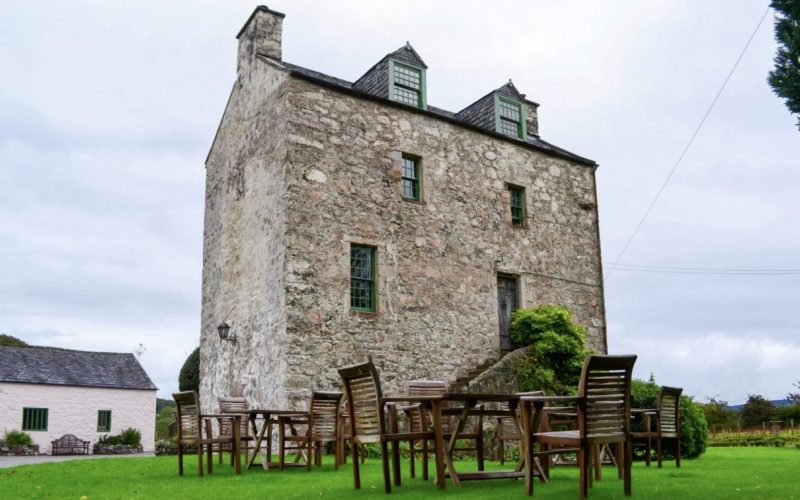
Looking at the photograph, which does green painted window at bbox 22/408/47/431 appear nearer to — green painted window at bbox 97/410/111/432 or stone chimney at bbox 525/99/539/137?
green painted window at bbox 97/410/111/432

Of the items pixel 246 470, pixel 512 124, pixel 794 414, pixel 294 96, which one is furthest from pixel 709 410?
pixel 246 470

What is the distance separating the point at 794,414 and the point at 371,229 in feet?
59.6

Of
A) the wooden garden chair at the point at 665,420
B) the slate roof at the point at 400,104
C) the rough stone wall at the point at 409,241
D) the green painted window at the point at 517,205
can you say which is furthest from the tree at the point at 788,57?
the green painted window at the point at 517,205

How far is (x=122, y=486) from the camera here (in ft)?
26.2

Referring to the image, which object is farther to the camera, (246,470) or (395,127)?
(395,127)

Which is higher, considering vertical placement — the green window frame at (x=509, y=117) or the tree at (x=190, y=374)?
the green window frame at (x=509, y=117)

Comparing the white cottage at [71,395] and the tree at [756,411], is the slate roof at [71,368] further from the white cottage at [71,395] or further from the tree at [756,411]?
the tree at [756,411]

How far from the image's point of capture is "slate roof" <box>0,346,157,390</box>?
32.4 m

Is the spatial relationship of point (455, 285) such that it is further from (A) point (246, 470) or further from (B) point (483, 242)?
(A) point (246, 470)

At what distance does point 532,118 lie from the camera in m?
22.8

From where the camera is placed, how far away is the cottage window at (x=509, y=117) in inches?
743

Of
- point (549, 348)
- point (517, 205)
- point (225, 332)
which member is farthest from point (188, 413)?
point (517, 205)

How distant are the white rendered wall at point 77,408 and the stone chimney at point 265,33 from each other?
2165 cm

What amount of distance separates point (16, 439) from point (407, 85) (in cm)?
2383
